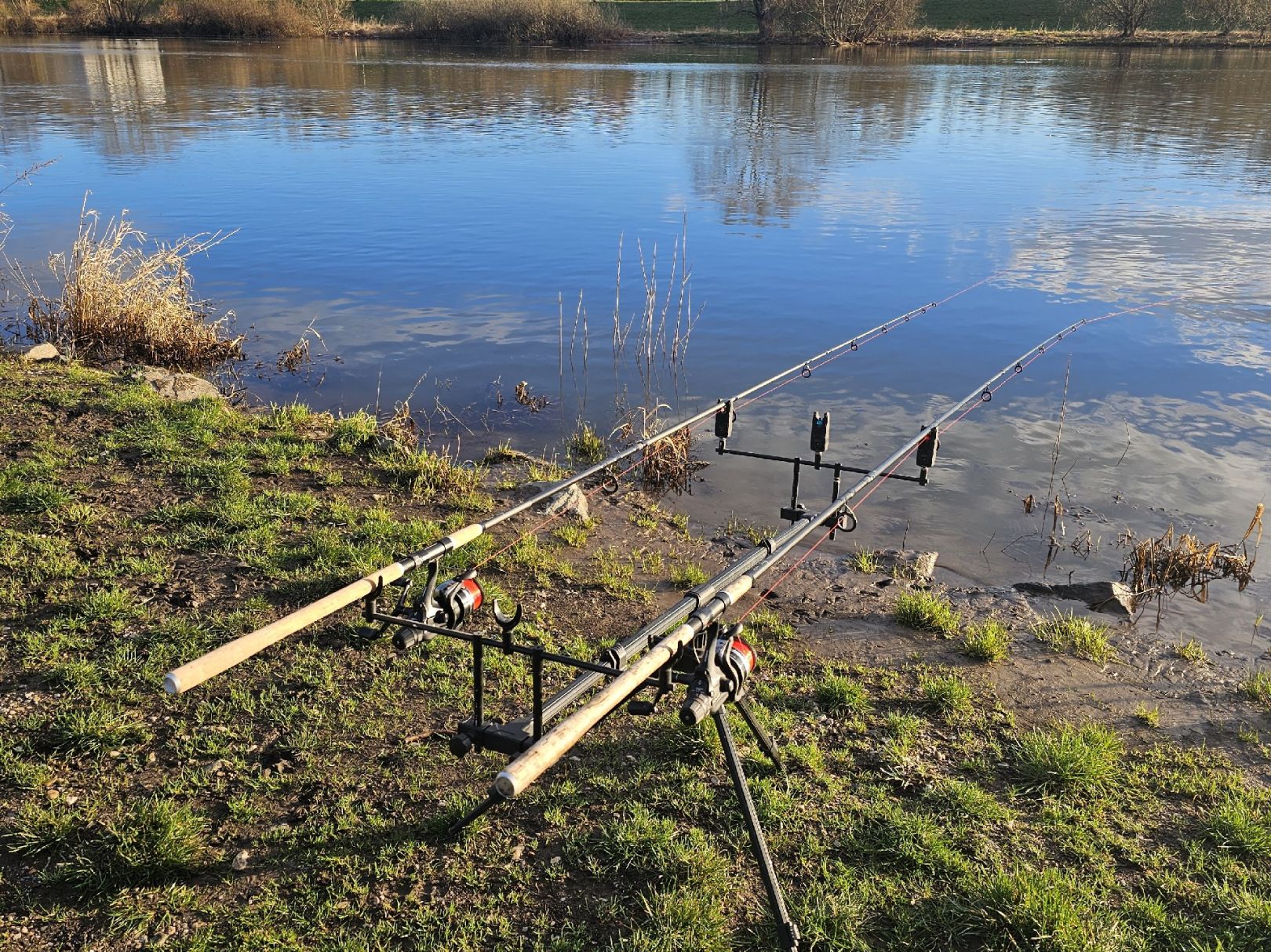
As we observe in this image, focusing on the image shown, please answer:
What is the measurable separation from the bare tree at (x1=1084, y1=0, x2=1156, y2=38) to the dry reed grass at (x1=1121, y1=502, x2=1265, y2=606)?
196 feet

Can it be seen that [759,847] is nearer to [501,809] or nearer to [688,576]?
[501,809]

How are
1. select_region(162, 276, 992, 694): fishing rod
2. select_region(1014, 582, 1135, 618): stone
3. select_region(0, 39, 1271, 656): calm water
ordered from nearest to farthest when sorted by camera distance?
1. select_region(162, 276, 992, 694): fishing rod
2. select_region(1014, 582, 1135, 618): stone
3. select_region(0, 39, 1271, 656): calm water

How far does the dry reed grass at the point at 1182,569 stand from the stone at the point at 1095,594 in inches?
6.9

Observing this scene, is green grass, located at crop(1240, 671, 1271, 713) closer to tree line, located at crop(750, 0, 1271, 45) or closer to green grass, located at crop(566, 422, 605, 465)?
green grass, located at crop(566, 422, 605, 465)

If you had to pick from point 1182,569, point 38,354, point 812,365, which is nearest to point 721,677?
point 1182,569

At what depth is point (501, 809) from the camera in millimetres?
4070

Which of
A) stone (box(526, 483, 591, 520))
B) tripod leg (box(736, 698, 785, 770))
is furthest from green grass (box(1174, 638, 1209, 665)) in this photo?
stone (box(526, 483, 591, 520))

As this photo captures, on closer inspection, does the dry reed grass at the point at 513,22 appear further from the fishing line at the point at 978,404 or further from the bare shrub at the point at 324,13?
the fishing line at the point at 978,404

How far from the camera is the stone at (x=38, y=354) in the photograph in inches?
375

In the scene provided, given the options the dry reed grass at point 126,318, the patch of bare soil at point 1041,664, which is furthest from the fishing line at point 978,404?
the dry reed grass at point 126,318

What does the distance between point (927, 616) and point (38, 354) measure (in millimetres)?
8702

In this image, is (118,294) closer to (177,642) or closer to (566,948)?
(177,642)

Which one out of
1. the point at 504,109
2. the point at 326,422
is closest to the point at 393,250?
the point at 326,422

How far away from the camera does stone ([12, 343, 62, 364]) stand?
9516mm
